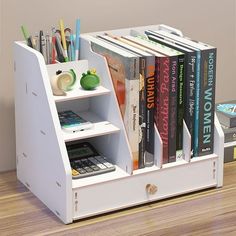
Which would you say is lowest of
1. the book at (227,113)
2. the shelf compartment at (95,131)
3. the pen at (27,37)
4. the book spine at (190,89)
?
the book at (227,113)

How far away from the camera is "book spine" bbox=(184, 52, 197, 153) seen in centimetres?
180

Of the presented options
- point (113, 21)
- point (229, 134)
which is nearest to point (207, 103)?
point (229, 134)

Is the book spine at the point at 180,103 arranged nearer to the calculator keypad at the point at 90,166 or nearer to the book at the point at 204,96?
the book at the point at 204,96

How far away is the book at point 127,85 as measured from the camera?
5.69ft

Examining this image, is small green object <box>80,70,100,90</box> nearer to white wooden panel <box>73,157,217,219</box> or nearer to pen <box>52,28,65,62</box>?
pen <box>52,28,65,62</box>

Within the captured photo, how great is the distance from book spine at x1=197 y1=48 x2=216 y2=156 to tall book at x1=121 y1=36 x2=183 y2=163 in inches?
2.6

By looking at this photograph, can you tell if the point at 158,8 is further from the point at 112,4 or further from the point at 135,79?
the point at 135,79

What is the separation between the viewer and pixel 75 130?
5.82ft

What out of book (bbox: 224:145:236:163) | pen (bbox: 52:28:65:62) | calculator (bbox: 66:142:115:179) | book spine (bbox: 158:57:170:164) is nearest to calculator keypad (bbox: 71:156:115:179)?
calculator (bbox: 66:142:115:179)

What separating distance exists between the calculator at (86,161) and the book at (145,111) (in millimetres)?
78

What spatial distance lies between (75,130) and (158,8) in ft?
1.59

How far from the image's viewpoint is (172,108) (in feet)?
5.95

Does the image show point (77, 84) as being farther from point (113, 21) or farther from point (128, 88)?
point (113, 21)

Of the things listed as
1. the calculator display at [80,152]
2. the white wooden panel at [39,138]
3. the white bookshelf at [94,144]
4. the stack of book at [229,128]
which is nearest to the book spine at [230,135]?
the stack of book at [229,128]
